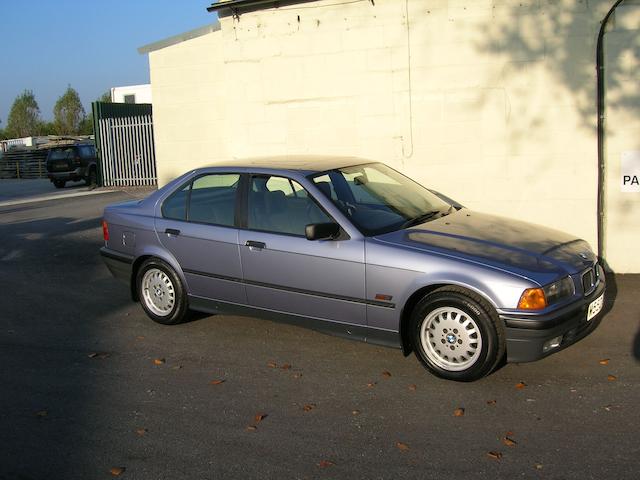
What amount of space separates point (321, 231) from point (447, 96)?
13.0ft

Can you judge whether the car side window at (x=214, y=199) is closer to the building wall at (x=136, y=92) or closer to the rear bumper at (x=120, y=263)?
Answer: the rear bumper at (x=120, y=263)

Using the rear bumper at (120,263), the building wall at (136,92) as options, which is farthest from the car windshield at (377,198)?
the building wall at (136,92)

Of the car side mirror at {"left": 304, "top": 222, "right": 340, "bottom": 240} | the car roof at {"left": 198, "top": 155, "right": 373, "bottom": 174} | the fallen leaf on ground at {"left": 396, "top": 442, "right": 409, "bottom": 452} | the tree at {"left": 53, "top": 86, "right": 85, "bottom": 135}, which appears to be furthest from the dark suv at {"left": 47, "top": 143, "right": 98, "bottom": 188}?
the tree at {"left": 53, "top": 86, "right": 85, "bottom": 135}

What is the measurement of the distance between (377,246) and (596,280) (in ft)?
5.60

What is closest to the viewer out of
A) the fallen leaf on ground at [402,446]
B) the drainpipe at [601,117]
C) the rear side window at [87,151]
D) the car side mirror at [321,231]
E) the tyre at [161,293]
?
the fallen leaf on ground at [402,446]

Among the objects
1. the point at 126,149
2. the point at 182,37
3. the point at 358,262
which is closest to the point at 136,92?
the point at 126,149

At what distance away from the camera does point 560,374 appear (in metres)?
5.09

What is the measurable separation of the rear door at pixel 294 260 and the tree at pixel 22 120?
238 feet

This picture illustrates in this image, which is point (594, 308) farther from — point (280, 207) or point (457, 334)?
point (280, 207)

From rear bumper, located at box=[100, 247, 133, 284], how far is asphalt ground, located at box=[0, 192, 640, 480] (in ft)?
1.54

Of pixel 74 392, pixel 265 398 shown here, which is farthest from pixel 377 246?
pixel 74 392

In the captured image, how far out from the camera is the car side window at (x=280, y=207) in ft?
18.5

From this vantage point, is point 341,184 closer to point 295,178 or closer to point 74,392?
point 295,178

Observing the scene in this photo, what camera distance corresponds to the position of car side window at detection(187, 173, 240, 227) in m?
6.09
